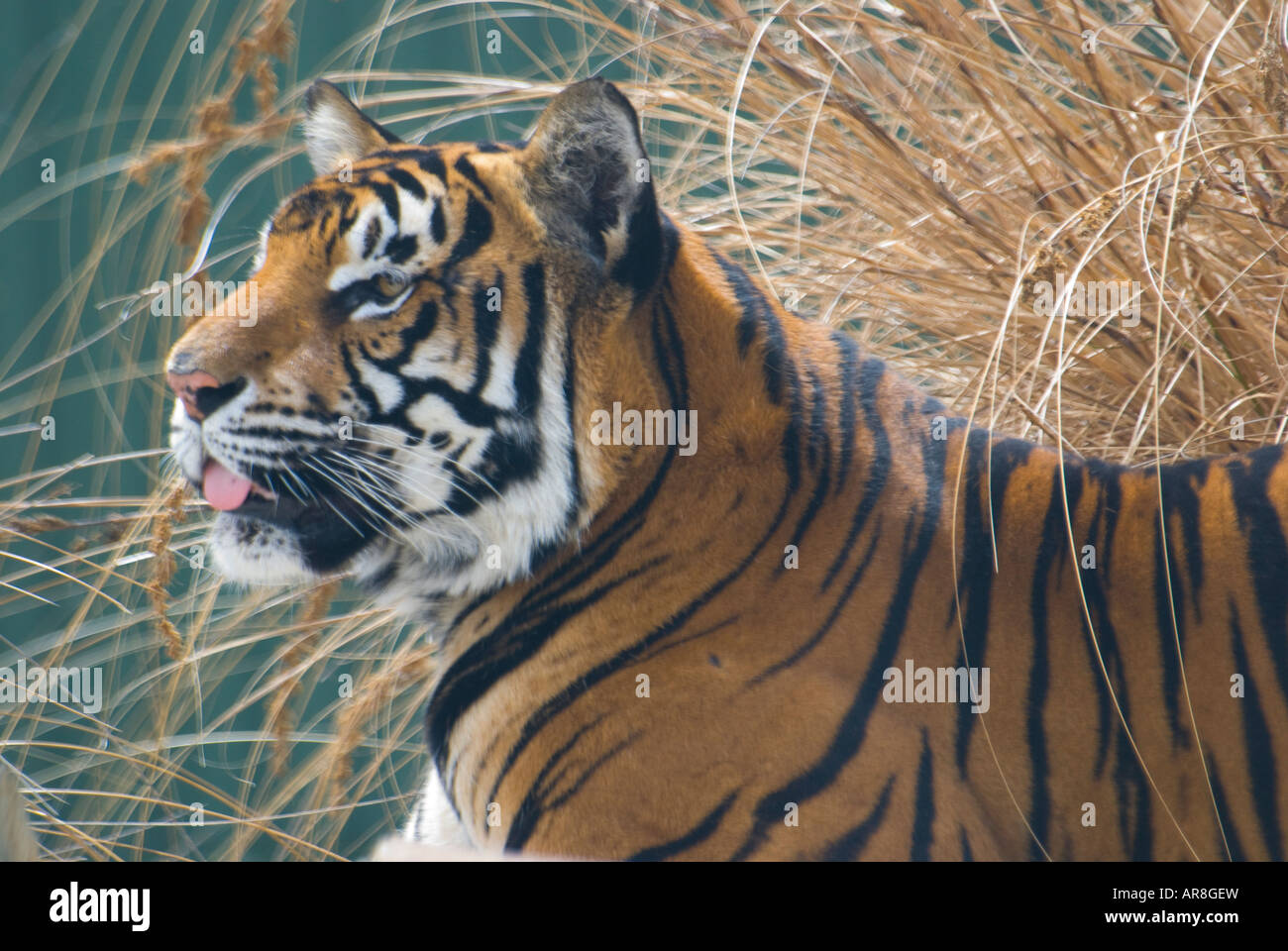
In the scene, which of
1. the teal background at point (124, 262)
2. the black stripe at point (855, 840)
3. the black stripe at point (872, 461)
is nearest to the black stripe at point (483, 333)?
the black stripe at point (872, 461)

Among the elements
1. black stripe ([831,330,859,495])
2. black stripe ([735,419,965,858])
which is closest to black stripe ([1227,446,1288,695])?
black stripe ([735,419,965,858])

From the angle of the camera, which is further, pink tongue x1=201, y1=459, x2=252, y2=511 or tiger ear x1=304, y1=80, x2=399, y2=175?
tiger ear x1=304, y1=80, x2=399, y2=175

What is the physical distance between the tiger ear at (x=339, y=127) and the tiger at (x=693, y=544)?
213mm

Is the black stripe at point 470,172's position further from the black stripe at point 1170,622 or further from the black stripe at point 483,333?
the black stripe at point 1170,622

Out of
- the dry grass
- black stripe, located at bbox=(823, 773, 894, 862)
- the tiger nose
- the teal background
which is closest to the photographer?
black stripe, located at bbox=(823, 773, 894, 862)

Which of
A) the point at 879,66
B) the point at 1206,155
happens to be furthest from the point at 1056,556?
the point at 879,66

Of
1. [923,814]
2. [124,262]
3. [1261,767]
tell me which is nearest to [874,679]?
[923,814]

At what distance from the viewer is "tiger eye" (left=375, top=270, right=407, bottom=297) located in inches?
70.5

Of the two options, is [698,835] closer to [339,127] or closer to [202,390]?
[202,390]

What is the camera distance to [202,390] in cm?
175

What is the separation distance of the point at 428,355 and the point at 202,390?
312mm

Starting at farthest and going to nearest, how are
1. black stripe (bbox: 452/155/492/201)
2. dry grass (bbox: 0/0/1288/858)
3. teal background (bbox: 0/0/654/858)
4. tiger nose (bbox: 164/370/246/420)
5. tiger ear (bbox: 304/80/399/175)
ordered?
teal background (bbox: 0/0/654/858), dry grass (bbox: 0/0/1288/858), tiger ear (bbox: 304/80/399/175), black stripe (bbox: 452/155/492/201), tiger nose (bbox: 164/370/246/420)

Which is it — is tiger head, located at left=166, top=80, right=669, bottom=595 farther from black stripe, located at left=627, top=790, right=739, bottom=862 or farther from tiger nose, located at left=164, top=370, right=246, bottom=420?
black stripe, located at left=627, top=790, right=739, bottom=862

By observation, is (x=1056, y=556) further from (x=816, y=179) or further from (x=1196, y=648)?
(x=816, y=179)
